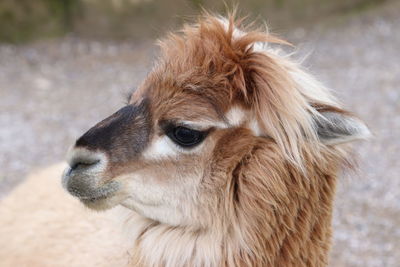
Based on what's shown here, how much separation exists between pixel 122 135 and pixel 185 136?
299 mm

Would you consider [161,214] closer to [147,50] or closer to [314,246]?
[314,246]

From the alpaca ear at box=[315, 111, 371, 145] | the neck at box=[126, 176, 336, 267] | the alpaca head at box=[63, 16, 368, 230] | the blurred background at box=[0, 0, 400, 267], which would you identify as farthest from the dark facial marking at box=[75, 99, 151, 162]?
the blurred background at box=[0, 0, 400, 267]

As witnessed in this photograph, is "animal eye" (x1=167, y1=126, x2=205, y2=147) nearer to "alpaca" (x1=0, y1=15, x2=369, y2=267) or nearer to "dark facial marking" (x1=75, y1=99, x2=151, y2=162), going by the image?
"alpaca" (x1=0, y1=15, x2=369, y2=267)

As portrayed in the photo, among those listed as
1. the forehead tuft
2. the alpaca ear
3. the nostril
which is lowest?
the nostril

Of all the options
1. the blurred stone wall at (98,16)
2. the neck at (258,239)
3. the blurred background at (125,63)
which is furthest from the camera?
the blurred stone wall at (98,16)

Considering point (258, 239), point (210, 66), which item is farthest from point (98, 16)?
point (258, 239)

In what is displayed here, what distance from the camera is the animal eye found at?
9.87ft

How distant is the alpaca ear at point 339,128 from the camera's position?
9.57ft

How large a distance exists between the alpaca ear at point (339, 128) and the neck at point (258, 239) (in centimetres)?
24

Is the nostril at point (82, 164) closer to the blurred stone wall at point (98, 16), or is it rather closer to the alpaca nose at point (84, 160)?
the alpaca nose at point (84, 160)

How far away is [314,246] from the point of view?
317cm

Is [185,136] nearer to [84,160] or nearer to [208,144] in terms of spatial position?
[208,144]

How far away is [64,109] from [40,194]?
6198 mm

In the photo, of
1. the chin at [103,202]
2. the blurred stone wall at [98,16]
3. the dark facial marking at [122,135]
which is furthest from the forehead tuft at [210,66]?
the blurred stone wall at [98,16]
